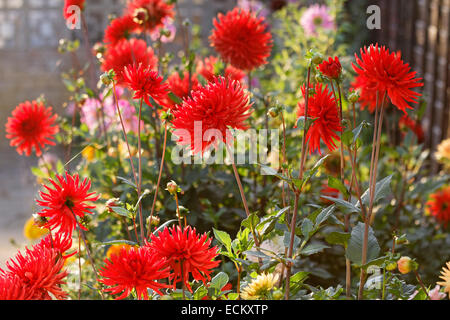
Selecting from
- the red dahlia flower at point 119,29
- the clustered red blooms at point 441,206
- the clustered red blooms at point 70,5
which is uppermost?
the clustered red blooms at point 70,5

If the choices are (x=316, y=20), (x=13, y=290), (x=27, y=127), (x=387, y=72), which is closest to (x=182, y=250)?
(x=13, y=290)

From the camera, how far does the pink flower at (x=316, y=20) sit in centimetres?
168

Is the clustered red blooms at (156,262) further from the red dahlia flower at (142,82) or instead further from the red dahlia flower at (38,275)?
the red dahlia flower at (142,82)

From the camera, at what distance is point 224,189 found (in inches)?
37.6

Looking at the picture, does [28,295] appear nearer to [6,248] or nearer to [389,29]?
[6,248]

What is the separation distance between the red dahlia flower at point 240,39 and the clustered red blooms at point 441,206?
568mm

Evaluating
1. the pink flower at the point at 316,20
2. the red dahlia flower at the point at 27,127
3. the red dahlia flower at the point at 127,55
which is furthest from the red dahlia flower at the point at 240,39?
the pink flower at the point at 316,20

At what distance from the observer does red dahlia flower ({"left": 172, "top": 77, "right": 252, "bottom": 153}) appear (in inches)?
19.6

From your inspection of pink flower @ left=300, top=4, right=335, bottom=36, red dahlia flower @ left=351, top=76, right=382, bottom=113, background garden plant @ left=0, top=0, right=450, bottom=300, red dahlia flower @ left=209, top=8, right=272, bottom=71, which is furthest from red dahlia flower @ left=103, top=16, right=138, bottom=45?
pink flower @ left=300, top=4, right=335, bottom=36

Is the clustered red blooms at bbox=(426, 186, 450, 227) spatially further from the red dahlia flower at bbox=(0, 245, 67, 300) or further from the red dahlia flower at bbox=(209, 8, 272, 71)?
the red dahlia flower at bbox=(0, 245, 67, 300)

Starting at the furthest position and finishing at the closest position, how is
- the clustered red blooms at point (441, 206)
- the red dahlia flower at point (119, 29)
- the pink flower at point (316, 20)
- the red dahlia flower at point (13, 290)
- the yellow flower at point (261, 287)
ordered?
the pink flower at point (316, 20) < the clustered red blooms at point (441, 206) < the red dahlia flower at point (119, 29) < the yellow flower at point (261, 287) < the red dahlia flower at point (13, 290)

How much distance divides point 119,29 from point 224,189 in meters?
0.30

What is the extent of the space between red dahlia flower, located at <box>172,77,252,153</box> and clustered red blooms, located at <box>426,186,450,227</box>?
82 centimetres
